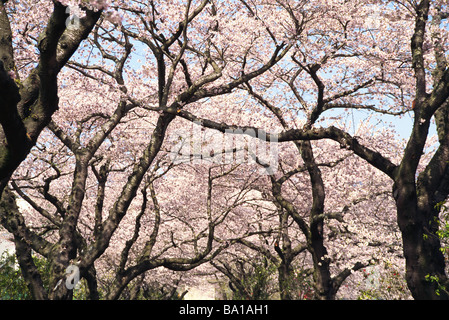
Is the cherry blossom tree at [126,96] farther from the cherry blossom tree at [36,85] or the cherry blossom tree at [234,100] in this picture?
the cherry blossom tree at [36,85]

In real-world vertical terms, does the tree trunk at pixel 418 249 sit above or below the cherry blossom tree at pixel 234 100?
below

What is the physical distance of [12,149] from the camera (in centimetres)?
559

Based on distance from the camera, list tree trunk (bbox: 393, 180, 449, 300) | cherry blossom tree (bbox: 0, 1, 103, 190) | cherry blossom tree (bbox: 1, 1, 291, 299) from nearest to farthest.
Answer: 1. cherry blossom tree (bbox: 0, 1, 103, 190)
2. tree trunk (bbox: 393, 180, 449, 300)
3. cherry blossom tree (bbox: 1, 1, 291, 299)

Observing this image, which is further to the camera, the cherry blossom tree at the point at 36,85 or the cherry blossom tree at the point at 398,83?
the cherry blossom tree at the point at 398,83

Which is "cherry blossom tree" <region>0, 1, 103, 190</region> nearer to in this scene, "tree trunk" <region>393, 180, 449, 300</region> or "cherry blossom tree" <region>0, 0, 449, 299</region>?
"cherry blossom tree" <region>0, 0, 449, 299</region>

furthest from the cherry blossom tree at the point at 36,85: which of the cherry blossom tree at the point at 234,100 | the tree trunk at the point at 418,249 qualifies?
the tree trunk at the point at 418,249

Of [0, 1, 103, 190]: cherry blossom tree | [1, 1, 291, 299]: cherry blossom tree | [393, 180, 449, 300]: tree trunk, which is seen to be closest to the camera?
[0, 1, 103, 190]: cherry blossom tree

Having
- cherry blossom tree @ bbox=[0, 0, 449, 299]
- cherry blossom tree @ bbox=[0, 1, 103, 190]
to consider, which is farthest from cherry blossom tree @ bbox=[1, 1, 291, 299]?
cherry blossom tree @ bbox=[0, 1, 103, 190]

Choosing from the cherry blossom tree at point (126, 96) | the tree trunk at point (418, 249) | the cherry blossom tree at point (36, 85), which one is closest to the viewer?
the cherry blossom tree at point (36, 85)

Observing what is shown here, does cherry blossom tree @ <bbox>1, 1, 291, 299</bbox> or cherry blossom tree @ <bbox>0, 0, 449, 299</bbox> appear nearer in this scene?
cherry blossom tree @ <bbox>0, 0, 449, 299</bbox>

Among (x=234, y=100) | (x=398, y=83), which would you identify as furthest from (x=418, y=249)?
(x=234, y=100)

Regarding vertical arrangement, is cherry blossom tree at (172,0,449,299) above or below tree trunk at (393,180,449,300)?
above

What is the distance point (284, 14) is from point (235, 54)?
202cm
